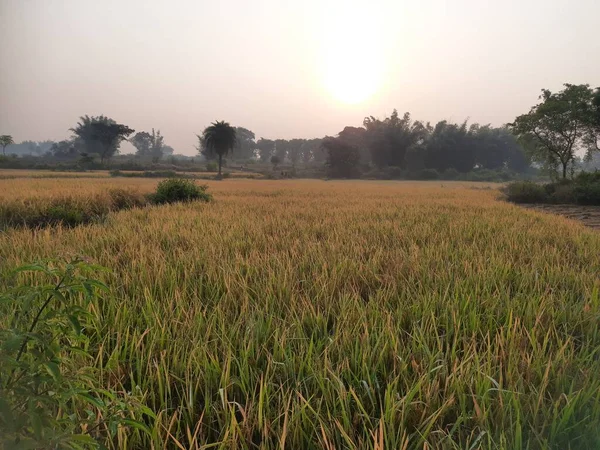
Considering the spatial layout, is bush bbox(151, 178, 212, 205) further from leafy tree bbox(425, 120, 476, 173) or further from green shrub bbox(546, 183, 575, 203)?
leafy tree bbox(425, 120, 476, 173)

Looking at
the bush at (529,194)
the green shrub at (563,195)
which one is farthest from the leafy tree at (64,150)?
the green shrub at (563,195)

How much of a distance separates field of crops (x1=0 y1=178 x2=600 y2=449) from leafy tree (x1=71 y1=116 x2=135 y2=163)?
47355 mm

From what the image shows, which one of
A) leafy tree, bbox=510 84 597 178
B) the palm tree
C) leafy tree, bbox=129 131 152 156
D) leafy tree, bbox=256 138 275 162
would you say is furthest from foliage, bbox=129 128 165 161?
leafy tree, bbox=510 84 597 178

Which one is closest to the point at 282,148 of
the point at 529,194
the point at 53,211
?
the point at 529,194

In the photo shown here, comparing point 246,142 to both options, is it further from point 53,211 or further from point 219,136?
point 53,211

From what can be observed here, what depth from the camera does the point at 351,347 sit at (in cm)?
142

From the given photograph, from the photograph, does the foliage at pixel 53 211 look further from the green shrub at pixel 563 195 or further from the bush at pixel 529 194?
the green shrub at pixel 563 195

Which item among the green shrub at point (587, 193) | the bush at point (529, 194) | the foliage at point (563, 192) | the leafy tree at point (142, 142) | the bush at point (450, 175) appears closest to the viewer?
the green shrub at point (587, 193)

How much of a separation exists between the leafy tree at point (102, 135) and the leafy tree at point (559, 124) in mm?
44574

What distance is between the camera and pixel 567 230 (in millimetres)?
4777

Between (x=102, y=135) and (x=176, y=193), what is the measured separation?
4605cm

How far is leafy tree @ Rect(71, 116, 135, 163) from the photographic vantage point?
4628cm

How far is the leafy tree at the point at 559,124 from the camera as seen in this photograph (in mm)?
17359

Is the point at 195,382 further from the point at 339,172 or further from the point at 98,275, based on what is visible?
the point at 339,172
